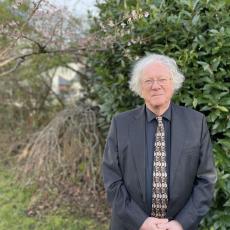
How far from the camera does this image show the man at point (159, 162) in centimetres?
223

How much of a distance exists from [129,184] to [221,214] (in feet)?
2.96

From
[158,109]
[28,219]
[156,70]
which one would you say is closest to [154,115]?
[158,109]

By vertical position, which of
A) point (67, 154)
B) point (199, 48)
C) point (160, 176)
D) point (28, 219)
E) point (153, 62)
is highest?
point (199, 48)

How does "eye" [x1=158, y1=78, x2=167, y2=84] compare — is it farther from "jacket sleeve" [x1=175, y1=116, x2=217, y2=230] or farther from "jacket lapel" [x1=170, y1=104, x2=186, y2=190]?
"jacket sleeve" [x1=175, y1=116, x2=217, y2=230]

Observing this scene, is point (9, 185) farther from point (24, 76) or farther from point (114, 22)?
point (114, 22)

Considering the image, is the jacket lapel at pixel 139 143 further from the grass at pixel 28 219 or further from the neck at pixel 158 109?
the grass at pixel 28 219

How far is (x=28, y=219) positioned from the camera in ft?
13.3

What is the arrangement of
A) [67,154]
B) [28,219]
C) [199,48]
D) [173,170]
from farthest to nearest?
[67,154], [28,219], [199,48], [173,170]

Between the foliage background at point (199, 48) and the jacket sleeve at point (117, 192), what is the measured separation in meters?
0.75

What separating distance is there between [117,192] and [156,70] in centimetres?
73

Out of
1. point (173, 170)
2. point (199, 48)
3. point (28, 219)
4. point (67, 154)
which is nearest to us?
point (173, 170)

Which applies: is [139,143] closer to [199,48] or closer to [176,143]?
[176,143]

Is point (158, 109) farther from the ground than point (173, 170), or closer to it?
farther from the ground

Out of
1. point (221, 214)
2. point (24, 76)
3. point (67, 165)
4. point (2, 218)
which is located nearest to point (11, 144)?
point (24, 76)
